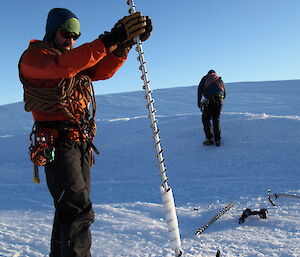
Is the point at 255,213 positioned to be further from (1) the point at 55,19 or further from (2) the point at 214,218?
(1) the point at 55,19

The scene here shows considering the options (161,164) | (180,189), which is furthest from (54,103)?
(180,189)

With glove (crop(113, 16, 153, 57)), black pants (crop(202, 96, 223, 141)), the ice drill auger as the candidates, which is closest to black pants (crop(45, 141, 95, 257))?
the ice drill auger

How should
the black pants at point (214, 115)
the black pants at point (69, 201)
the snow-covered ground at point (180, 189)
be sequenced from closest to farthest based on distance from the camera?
the black pants at point (69, 201), the snow-covered ground at point (180, 189), the black pants at point (214, 115)

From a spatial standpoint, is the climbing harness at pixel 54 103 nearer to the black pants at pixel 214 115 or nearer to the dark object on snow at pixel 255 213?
the dark object on snow at pixel 255 213

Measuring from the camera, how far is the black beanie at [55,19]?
2463 mm

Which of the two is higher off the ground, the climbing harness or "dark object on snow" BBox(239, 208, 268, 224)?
the climbing harness

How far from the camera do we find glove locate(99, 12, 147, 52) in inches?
81.0

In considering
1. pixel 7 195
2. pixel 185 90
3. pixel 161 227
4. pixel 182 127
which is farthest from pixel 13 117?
pixel 161 227

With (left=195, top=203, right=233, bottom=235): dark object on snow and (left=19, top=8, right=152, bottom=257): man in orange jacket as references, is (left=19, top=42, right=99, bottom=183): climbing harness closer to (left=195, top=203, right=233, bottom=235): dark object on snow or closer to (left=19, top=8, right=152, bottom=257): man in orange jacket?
(left=19, top=8, right=152, bottom=257): man in orange jacket

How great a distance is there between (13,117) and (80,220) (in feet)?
83.6

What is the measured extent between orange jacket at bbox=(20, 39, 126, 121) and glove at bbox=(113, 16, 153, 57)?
25 cm

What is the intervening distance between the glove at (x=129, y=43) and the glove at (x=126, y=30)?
0.06 metres

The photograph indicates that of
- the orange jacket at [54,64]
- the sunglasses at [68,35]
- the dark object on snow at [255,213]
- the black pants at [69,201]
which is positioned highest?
the sunglasses at [68,35]

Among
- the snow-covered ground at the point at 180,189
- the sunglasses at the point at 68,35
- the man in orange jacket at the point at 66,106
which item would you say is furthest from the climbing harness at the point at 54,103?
the snow-covered ground at the point at 180,189
